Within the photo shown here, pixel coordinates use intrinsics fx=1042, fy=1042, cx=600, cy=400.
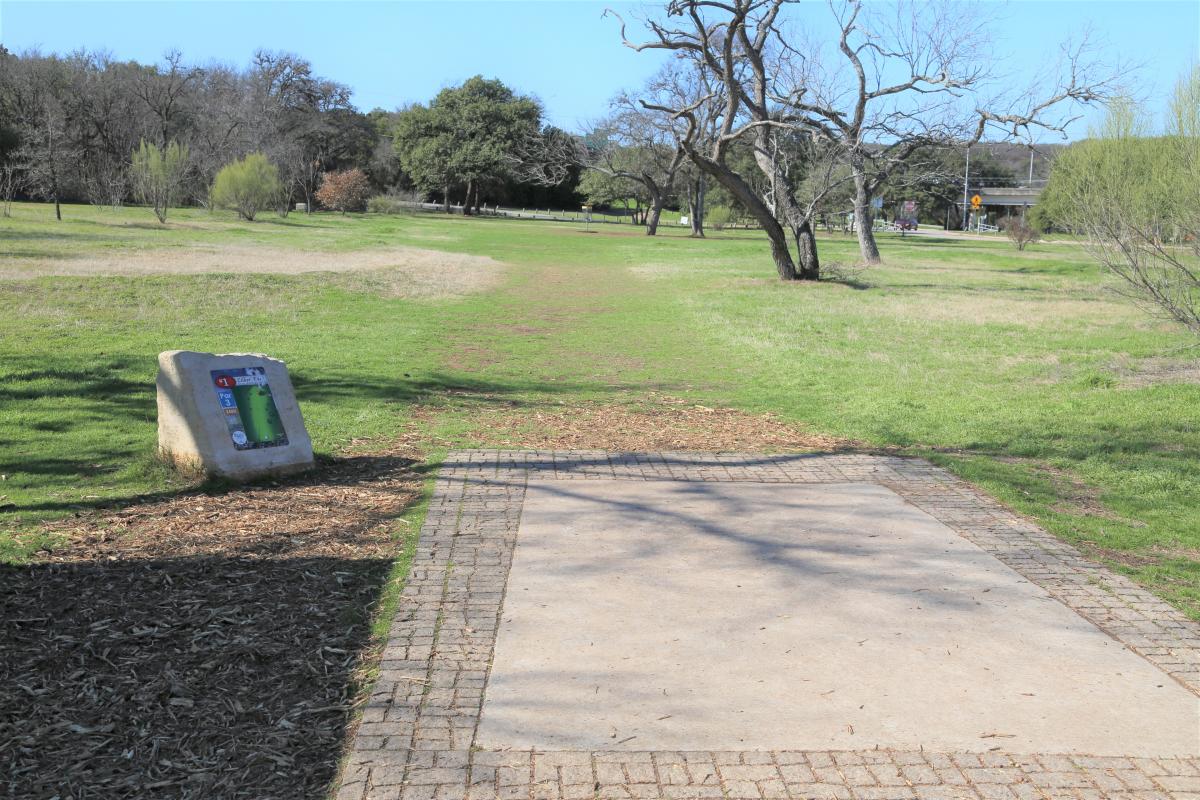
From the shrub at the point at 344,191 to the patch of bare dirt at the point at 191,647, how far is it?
66.8m

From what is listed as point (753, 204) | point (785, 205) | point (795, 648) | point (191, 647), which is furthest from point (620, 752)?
point (785, 205)

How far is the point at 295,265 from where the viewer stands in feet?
83.9

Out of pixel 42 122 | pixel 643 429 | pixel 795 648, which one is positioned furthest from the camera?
pixel 42 122

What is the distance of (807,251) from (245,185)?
111 ft

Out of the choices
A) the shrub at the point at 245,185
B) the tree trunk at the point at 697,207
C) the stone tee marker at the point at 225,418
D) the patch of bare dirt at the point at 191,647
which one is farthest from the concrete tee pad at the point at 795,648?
the tree trunk at the point at 697,207

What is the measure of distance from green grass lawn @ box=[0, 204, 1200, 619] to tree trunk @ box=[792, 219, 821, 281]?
1.25 meters

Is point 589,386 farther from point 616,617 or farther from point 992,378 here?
point 616,617

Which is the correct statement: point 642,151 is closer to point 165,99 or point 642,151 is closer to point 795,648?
point 165,99

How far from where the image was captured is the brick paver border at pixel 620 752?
11.1ft

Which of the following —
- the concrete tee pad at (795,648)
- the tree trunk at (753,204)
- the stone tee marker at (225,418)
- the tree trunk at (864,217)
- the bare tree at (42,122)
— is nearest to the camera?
the concrete tee pad at (795,648)

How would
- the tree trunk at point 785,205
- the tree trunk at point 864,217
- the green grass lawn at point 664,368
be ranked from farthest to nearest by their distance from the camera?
the tree trunk at point 864,217, the tree trunk at point 785,205, the green grass lawn at point 664,368

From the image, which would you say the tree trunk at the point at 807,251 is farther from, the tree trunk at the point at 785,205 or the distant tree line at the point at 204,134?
the distant tree line at the point at 204,134

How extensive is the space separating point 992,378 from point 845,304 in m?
9.02

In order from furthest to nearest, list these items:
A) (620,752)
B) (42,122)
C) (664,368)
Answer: (42,122), (664,368), (620,752)
